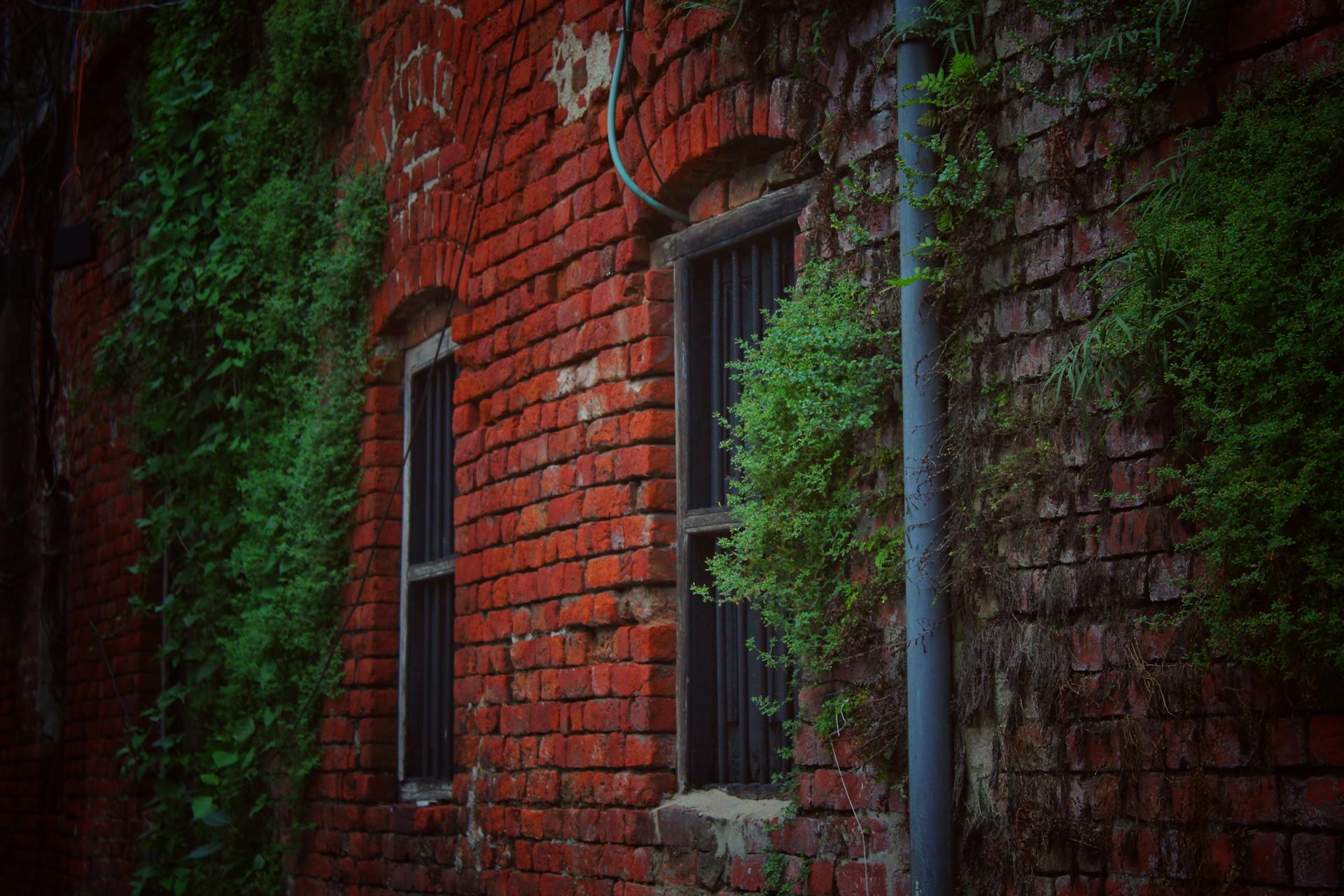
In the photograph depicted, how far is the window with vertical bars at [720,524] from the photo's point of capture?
4078mm

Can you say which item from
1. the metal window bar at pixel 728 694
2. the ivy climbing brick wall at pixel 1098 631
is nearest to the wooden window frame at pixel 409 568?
the metal window bar at pixel 728 694

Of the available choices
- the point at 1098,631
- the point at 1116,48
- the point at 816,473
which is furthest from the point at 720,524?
the point at 1116,48

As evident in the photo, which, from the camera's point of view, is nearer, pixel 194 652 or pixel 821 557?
pixel 821 557

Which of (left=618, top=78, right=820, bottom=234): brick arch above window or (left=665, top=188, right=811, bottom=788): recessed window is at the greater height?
(left=618, top=78, right=820, bottom=234): brick arch above window

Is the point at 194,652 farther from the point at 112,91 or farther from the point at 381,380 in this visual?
the point at 112,91

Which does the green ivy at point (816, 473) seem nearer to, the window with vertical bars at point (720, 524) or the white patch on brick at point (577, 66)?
the window with vertical bars at point (720, 524)

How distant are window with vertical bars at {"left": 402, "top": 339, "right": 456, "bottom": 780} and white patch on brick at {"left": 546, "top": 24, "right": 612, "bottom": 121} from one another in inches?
50.6

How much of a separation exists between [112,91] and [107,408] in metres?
1.87

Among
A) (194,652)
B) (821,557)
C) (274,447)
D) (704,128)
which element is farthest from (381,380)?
(821,557)

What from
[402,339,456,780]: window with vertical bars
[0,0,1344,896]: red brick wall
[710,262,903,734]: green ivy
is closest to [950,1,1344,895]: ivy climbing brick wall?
[0,0,1344,896]: red brick wall

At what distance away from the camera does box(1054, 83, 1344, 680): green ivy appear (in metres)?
2.50

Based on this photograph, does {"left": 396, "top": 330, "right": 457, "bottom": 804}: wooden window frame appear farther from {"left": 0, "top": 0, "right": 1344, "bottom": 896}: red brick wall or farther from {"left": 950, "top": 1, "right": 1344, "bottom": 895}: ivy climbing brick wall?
{"left": 950, "top": 1, "right": 1344, "bottom": 895}: ivy climbing brick wall

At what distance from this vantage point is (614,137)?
4426 mm

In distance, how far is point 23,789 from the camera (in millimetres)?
9398
